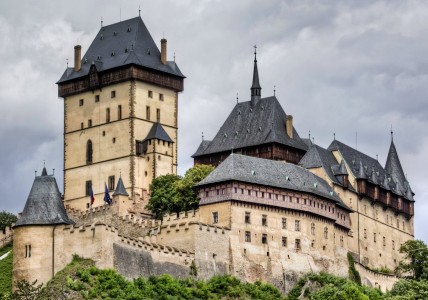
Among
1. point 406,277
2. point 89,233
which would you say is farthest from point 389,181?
point 89,233

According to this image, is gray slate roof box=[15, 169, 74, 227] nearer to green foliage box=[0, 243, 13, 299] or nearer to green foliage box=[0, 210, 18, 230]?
green foliage box=[0, 243, 13, 299]

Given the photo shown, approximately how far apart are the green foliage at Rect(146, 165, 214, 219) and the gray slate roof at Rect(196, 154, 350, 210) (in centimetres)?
342

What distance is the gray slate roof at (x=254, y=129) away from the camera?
124000 millimetres

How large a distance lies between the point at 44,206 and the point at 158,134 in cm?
2208

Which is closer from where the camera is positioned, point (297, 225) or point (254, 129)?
point (297, 225)

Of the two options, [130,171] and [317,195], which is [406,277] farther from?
Result: [130,171]

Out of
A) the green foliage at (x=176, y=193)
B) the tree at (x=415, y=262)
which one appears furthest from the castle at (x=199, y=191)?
the tree at (x=415, y=262)

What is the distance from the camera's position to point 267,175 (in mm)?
114375

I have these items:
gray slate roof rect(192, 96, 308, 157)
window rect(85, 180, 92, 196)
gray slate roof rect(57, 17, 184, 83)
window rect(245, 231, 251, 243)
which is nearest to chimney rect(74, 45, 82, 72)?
gray slate roof rect(57, 17, 184, 83)

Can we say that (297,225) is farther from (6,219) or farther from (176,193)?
(6,219)

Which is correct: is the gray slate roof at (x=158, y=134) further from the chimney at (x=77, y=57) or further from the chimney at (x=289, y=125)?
the chimney at (x=289, y=125)

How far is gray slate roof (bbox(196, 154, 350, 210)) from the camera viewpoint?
11231 cm

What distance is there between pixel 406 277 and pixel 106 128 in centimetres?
2597

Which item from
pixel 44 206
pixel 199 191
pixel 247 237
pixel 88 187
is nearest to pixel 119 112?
pixel 88 187
